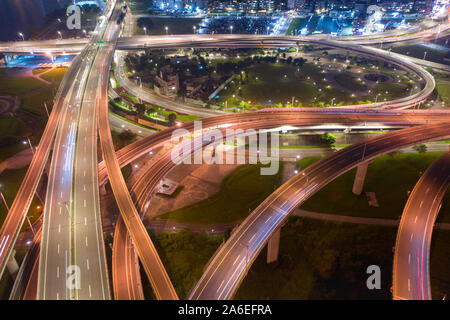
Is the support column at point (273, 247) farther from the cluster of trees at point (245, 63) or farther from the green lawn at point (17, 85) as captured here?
the green lawn at point (17, 85)

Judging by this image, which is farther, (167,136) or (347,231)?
(167,136)

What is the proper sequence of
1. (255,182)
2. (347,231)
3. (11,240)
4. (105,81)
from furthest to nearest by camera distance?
1. (105,81)
2. (255,182)
3. (347,231)
4. (11,240)

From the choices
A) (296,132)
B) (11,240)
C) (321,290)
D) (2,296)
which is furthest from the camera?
(296,132)

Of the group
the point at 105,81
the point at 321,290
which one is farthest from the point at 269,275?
the point at 105,81

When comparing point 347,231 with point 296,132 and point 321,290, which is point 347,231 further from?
point 296,132

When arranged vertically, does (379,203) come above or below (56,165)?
below

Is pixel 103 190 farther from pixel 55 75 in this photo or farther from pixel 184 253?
pixel 55 75

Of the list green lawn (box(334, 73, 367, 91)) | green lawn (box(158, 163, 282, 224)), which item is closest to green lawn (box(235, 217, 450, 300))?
green lawn (box(158, 163, 282, 224))
